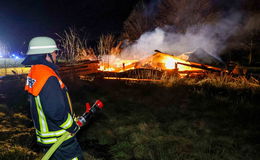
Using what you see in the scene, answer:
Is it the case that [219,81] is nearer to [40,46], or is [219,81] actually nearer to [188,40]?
[188,40]

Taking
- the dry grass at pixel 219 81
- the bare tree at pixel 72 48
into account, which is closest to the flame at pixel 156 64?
the dry grass at pixel 219 81

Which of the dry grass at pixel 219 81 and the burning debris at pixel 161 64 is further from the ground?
the burning debris at pixel 161 64

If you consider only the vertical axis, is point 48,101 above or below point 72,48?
below

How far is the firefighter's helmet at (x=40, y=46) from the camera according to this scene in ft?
8.32

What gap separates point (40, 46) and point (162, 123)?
161 inches

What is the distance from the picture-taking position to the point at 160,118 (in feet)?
19.9

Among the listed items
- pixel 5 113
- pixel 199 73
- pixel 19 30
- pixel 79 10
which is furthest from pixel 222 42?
pixel 79 10

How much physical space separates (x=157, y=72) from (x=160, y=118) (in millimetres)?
4432

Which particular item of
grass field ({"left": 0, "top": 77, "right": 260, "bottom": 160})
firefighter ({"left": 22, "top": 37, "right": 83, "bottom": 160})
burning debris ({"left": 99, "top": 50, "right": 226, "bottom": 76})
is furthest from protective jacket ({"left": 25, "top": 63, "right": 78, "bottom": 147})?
burning debris ({"left": 99, "top": 50, "right": 226, "bottom": 76})

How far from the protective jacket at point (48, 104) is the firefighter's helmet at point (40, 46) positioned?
0.20m

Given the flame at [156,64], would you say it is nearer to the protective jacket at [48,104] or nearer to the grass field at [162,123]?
the grass field at [162,123]

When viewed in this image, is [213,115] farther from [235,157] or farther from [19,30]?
[19,30]

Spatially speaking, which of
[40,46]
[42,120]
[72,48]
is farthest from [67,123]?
[72,48]

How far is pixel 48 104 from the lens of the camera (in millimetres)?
2330
